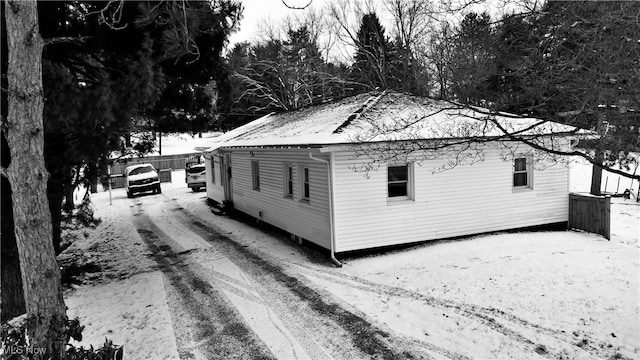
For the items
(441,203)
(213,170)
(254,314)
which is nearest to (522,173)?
(441,203)

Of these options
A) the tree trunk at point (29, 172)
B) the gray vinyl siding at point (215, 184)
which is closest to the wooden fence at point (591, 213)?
the tree trunk at point (29, 172)

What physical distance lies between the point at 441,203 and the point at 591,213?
470cm

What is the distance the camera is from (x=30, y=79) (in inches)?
161

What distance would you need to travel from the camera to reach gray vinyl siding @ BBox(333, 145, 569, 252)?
9.88m

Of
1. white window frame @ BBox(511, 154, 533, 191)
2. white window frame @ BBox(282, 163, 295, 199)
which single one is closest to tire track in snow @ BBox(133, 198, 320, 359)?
white window frame @ BBox(282, 163, 295, 199)

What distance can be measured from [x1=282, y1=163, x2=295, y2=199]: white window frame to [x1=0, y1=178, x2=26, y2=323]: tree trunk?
6.89 meters

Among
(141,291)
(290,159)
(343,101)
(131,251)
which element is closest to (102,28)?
(141,291)

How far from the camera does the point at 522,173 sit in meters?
11.9

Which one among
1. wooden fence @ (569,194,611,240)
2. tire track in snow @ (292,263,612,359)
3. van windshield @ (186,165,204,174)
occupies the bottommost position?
tire track in snow @ (292,263,612,359)

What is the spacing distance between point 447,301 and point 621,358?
2.47 m

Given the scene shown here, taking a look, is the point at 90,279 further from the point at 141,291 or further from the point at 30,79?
the point at 30,79

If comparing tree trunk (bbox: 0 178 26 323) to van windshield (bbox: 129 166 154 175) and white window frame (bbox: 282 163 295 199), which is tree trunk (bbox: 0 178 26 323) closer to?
white window frame (bbox: 282 163 295 199)

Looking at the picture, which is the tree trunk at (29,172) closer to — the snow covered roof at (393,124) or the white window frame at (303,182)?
the snow covered roof at (393,124)

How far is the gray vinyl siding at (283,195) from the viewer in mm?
10305
